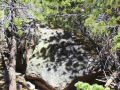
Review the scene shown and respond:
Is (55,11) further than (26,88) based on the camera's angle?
No

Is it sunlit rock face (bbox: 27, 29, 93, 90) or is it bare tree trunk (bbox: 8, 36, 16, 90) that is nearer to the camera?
sunlit rock face (bbox: 27, 29, 93, 90)

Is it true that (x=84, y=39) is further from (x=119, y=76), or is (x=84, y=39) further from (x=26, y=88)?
(x=26, y=88)

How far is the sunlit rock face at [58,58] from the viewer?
36.1 feet

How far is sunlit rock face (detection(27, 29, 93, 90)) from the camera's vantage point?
11.0 meters

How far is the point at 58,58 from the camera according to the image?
11.4 meters

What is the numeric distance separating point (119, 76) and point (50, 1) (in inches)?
143

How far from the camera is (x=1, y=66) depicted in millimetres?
13961

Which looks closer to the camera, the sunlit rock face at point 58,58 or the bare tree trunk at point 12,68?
the sunlit rock face at point 58,58

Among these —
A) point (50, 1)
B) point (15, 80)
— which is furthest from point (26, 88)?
point (50, 1)

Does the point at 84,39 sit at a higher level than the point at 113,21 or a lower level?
lower

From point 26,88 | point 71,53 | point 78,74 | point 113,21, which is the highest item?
point 113,21

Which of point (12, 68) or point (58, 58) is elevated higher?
point (58, 58)

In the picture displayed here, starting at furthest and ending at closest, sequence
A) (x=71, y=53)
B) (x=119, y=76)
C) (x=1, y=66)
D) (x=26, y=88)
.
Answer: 1. (x=1, y=66)
2. (x=26, y=88)
3. (x=71, y=53)
4. (x=119, y=76)

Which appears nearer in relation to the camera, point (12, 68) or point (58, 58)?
point (58, 58)
